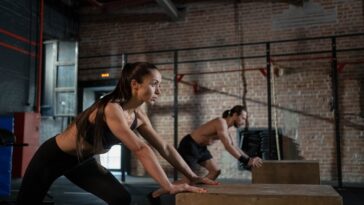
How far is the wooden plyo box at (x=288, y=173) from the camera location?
3.43 meters

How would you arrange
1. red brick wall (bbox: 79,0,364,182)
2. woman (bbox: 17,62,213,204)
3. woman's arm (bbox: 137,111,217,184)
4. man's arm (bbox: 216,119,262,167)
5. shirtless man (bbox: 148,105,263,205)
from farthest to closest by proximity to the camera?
1. red brick wall (bbox: 79,0,364,182)
2. shirtless man (bbox: 148,105,263,205)
3. man's arm (bbox: 216,119,262,167)
4. woman's arm (bbox: 137,111,217,184)
5. woman (bbox: 17,62,213,204)

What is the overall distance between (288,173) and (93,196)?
8.05 ft

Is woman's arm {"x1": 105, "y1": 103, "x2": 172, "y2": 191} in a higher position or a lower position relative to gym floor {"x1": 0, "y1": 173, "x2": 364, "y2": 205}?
higher

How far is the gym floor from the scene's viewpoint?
13.6 ft

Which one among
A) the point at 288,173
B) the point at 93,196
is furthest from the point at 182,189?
the point at 93,196

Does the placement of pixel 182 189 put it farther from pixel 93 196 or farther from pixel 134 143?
pixel 93 196

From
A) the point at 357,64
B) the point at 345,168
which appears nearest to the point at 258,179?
the point at 345,168

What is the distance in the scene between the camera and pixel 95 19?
24.9ft

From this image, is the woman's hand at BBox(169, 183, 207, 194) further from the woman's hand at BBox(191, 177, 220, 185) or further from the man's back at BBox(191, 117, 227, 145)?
the man's back at BBox(191, 117, 227, 145)

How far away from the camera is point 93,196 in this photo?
4.57 metres

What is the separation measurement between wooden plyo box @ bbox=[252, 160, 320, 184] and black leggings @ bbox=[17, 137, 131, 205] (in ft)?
6.55

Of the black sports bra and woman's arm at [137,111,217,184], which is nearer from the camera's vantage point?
the black sports bra

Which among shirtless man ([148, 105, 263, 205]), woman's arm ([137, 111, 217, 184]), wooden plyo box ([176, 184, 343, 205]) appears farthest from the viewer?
shirtless man ([148, 105, 263, 205])

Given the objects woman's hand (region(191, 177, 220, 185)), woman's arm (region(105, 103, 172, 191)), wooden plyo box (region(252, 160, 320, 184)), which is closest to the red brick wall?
wooden plyo box (region(252, 160, 320, 184))
